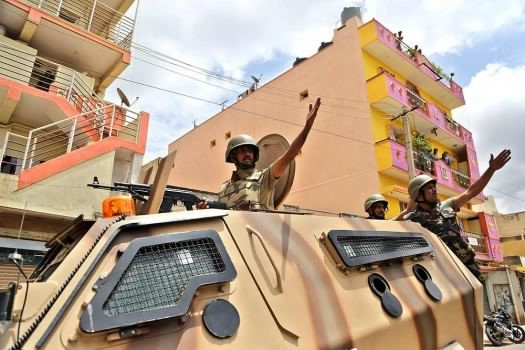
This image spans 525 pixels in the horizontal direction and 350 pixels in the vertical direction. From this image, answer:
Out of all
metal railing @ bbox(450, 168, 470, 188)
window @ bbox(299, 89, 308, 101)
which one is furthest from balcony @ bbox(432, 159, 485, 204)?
window @ bbox(299, 89, 308, 101)

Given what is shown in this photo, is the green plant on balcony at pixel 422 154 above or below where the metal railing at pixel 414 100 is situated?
below

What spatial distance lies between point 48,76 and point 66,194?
19.9 feet

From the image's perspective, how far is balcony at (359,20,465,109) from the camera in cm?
1733

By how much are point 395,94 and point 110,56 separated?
11420 mm

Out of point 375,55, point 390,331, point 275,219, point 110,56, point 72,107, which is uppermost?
point 375,55

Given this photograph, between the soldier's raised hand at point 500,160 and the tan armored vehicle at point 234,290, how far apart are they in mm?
1683

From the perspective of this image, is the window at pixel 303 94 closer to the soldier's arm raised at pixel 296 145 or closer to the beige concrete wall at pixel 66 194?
the beige concrete wall at pixel 66 194

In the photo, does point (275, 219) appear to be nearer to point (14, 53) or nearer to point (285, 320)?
point (285, 320)

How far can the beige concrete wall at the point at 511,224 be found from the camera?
30797 millimetres

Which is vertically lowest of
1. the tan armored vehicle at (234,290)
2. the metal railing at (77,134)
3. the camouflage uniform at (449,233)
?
the tan armored vehicle at (234,290)

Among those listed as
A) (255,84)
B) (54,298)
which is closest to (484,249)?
(255,84)

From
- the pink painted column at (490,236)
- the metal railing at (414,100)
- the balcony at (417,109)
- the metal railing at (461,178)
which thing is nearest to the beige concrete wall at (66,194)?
the balcony at (417,109)

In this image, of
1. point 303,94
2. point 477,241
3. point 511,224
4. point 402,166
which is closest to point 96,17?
point 303,94

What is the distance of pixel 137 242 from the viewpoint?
5.94 feet
